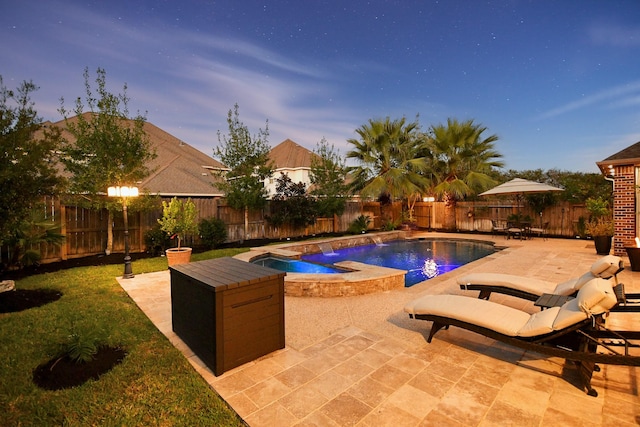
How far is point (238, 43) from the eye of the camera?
1112cm

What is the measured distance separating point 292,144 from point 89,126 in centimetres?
1904

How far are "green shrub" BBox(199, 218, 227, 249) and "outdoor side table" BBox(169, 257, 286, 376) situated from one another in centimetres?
732

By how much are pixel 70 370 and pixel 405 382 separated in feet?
10.2

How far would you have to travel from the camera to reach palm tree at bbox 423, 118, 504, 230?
14836 millimetres

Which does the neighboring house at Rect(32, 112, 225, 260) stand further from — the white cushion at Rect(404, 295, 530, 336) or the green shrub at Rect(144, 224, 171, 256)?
the white cushion at Rect(404, 295, 530, 336)

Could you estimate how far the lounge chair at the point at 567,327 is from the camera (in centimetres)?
242

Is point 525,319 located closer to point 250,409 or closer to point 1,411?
point 250,409

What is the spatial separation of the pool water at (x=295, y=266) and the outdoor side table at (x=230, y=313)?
372 centimetres

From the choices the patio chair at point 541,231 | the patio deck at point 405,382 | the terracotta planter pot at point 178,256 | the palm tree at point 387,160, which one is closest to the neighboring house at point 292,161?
the palm tree at point 387,160

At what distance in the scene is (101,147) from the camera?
8.12 metres

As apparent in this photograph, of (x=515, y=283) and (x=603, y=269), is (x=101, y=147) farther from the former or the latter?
(x=603, y=269)

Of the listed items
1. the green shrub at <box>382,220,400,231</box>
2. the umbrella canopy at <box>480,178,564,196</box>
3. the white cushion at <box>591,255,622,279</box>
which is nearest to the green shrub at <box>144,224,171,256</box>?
the white cushion at <box>591,255,622,279</box>

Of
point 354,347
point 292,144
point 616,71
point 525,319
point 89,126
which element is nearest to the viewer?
point 525,319

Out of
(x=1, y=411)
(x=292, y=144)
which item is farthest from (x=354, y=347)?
(x=292, y=144)
